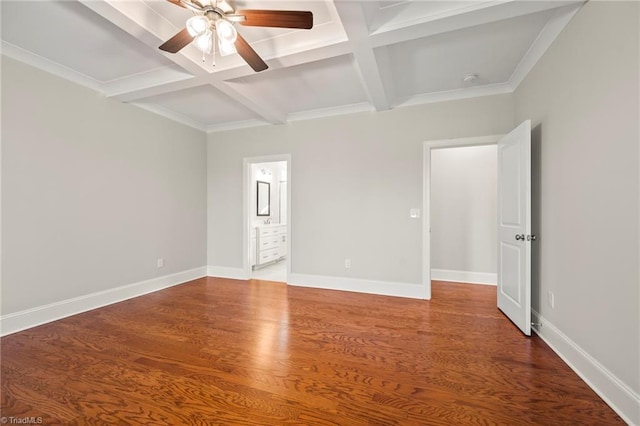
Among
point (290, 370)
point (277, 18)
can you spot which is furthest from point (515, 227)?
point (277, 18)

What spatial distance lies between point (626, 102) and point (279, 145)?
3.74m

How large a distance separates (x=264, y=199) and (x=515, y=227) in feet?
15.4

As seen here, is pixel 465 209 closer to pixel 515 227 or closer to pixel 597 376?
pixel 515 227

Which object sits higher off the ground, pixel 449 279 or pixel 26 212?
pixel 26 212

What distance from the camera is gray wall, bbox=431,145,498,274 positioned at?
4.35 meters

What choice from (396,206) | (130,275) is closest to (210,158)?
(130,275)

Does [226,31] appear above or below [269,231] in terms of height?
above

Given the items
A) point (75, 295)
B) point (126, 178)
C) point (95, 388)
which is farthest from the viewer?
point (126, 178)

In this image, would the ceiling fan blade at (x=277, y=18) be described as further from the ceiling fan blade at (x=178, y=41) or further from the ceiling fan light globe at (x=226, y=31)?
the ceiling fan blade at (x=178, y=41)

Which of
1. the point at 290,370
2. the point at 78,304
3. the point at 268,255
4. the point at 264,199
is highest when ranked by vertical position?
the point at 264,199

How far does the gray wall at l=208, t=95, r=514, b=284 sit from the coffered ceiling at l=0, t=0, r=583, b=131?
0.28 meters

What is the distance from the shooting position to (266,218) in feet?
20.4

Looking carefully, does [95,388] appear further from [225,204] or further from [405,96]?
[405,96]

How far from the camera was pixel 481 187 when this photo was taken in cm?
440
